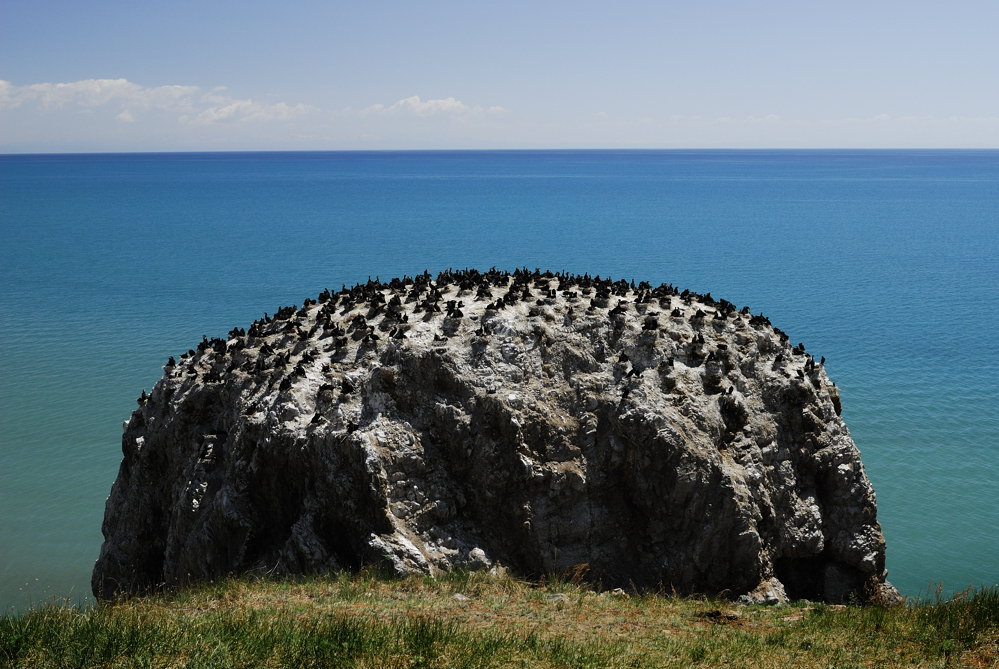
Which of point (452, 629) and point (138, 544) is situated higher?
point (452, 629)

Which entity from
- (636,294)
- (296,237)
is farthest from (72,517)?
(296,237)

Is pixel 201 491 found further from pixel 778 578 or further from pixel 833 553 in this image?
pixel 833 553

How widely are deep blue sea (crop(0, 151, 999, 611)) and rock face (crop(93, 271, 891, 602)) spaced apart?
752 centimetres

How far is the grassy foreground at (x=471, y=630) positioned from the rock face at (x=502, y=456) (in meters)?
2.00

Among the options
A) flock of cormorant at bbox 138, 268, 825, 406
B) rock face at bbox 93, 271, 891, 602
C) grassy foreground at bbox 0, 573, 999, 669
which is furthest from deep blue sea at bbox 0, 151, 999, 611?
grassy foreground at bbox 0, 573, 999, 669

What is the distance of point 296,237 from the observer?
141m

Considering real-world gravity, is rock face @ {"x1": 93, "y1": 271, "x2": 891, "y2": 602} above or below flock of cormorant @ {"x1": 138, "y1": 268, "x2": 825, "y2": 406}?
below

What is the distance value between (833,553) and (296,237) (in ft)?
411

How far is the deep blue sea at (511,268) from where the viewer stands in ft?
127

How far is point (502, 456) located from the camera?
895 inches

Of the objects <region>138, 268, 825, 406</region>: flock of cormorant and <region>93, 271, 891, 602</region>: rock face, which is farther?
<region>138, 268, 825, 406</region>: flock of cormorant

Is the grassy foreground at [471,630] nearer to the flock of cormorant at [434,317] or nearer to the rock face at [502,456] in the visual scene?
the rock face at [502,456]

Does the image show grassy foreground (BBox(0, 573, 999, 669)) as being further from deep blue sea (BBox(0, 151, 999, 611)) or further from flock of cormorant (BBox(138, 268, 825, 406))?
deep blue sea (BBox(0, 151, 999, 611))

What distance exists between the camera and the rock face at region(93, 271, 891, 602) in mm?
21797
